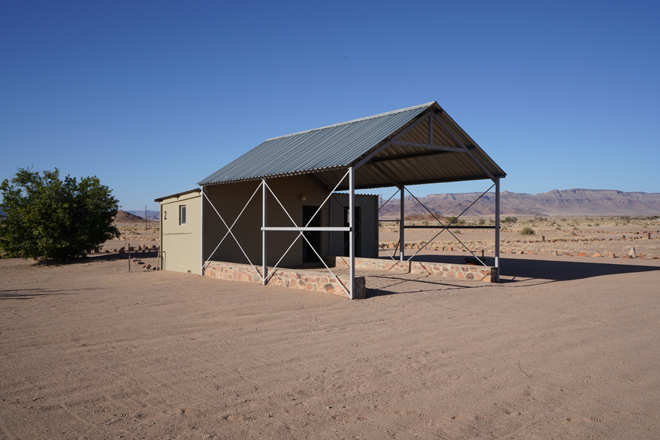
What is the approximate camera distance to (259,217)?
54.7ft

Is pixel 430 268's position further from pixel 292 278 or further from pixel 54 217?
pixel 54 217

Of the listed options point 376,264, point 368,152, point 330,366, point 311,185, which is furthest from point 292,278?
point 311,185

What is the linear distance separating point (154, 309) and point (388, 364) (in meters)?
5.20

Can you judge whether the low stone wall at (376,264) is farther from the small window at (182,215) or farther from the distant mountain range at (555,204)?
the distant mountain range at (555,204)

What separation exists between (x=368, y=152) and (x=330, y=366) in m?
6.04

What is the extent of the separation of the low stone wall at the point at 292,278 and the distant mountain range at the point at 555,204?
13687 cm

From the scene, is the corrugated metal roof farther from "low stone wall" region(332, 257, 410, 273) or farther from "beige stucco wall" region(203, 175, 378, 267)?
"low stone wall" region(332, 257, 410, 273)

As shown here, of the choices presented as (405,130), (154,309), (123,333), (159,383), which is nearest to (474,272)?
(405,130)

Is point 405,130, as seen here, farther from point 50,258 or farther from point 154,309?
point 50,258

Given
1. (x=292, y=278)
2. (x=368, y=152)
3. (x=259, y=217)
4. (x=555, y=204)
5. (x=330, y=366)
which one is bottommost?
(x=330, y=366)

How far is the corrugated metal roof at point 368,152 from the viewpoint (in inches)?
455

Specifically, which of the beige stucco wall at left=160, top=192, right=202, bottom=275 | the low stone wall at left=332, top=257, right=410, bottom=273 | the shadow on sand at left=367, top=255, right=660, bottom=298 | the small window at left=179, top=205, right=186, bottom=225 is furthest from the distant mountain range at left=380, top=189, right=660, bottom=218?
the small window at left=179, top=205, right=186, bottom=225

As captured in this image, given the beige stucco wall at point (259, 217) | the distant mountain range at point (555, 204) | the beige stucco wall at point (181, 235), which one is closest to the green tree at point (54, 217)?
the beige stucco wall at point (181, 235)

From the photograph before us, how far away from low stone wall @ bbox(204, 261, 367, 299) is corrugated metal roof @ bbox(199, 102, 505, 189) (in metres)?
2.27
